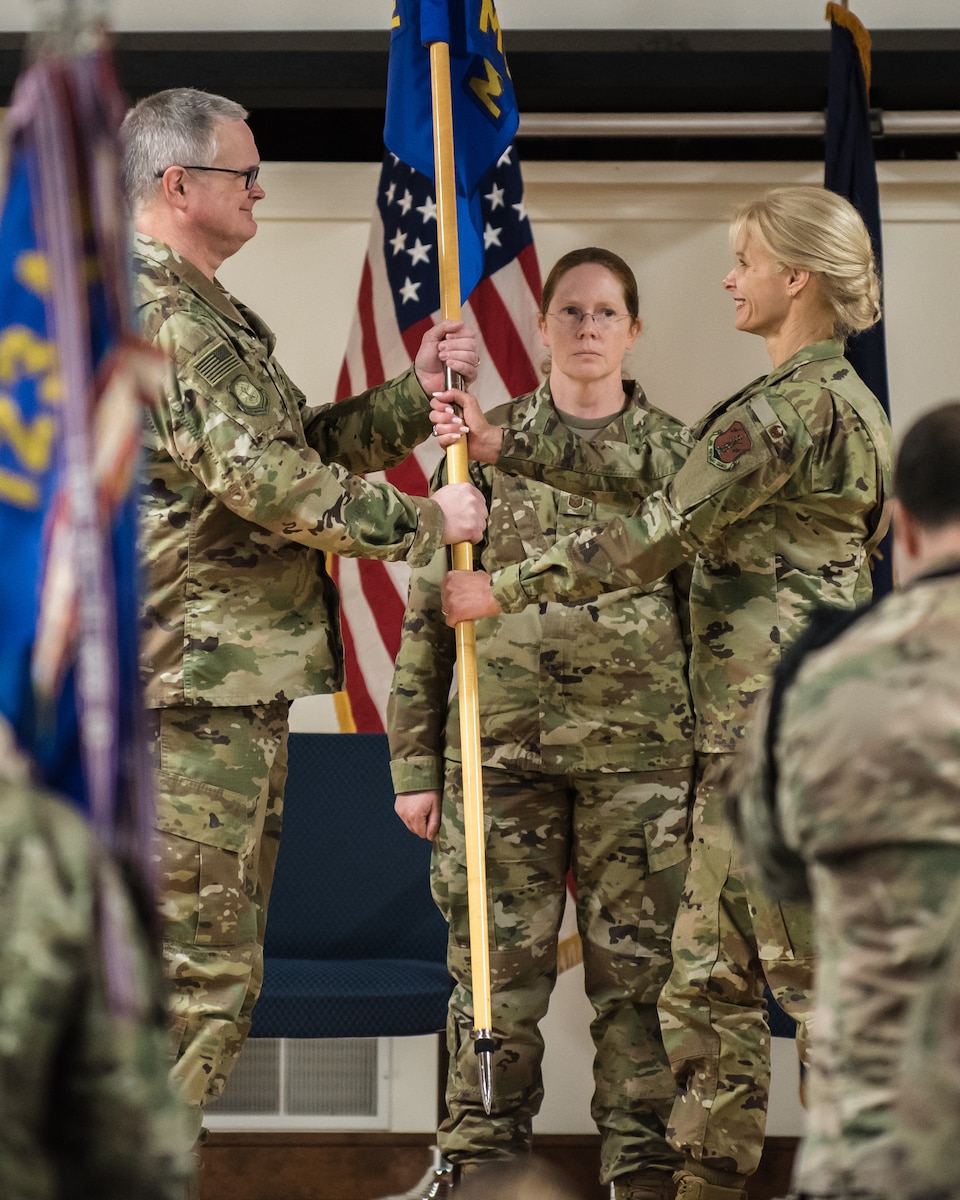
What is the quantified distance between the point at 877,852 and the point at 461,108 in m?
2.33

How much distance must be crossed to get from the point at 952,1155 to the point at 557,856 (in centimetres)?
197

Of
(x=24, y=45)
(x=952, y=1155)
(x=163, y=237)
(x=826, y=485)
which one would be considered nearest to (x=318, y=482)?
(x=163, y=237)

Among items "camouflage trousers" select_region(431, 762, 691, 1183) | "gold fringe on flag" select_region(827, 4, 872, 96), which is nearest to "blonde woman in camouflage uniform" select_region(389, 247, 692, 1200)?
"camouflage trousers" select_region(431, 762, 691, 1183)

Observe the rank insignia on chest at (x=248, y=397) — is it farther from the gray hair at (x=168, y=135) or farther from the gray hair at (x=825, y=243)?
the gray hair at (x=825, y=243)

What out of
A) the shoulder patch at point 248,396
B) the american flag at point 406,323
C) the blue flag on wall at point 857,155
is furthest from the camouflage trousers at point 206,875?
the blue flag on wall at point 857,155

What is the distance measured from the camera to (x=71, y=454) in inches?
48.6

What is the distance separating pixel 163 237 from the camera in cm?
283

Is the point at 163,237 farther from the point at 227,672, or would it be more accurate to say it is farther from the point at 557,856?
the point at 557,856

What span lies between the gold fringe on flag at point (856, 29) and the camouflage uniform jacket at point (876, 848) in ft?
8.67

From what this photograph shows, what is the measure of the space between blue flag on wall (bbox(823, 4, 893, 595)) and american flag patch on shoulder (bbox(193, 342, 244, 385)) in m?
1.70

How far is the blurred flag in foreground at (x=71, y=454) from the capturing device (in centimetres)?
124

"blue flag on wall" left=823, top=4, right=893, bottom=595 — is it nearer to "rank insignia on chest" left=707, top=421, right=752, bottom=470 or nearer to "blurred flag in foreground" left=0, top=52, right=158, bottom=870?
"rank insignia on chest" left=707, top=421, right=752, bottom=470

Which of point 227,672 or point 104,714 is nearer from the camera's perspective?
point 104,714

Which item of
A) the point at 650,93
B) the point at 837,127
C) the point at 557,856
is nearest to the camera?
the point at 557,856
